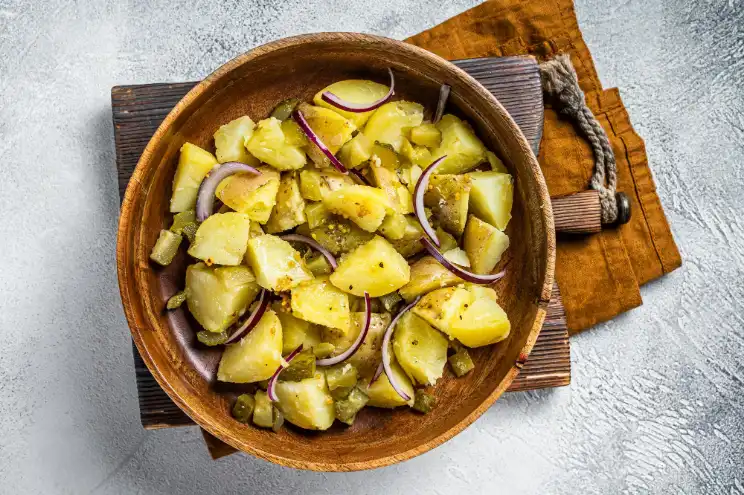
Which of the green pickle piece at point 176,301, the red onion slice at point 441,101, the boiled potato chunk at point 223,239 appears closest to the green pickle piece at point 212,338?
the green pickle piece at point 176,301

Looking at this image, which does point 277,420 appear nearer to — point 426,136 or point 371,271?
point 371,271

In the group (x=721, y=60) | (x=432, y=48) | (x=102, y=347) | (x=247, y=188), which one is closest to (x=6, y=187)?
(x=102, y=347)

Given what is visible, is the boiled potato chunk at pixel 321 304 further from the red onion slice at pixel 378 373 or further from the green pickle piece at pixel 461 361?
the green pickle piece at pixel 461 361

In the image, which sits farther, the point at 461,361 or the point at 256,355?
the point at 461,361

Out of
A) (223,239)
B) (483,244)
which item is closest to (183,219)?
(223,239)

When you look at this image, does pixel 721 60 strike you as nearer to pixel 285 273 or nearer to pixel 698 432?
pixel 698 432
